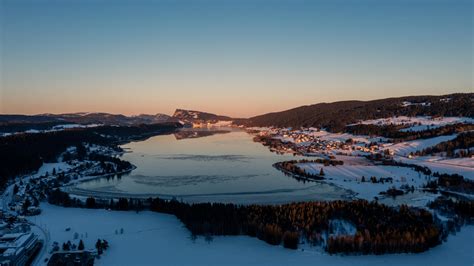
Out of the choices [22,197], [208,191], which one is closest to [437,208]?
[208,191]

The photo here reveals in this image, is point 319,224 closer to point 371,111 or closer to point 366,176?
point 366,176

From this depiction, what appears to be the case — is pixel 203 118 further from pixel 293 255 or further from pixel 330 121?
pixel 293 255

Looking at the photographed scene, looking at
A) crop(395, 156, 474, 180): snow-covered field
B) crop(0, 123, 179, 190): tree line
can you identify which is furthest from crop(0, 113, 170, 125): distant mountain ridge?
crop(395, 156, 474, 180): snow-covered field

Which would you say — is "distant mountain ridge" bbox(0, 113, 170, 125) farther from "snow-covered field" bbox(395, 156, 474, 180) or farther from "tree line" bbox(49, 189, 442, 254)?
"tree line" bbox(49, 189, 442, 254)

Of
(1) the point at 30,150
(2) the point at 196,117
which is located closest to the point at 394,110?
(1) the point at 30,150

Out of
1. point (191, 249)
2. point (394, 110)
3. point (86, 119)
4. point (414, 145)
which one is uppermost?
point (86, 119)

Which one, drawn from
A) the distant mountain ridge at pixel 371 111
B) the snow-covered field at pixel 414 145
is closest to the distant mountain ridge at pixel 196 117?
the distant mountain ridge at pixel 371 111

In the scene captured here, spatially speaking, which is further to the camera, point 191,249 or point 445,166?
point 445,166

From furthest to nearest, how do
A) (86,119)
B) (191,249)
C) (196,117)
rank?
1. (196,117)
2. (86,119)
3. (191,249)

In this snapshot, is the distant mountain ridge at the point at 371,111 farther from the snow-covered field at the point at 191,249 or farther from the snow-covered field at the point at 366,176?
the snow-covered field at the point at 191,249
